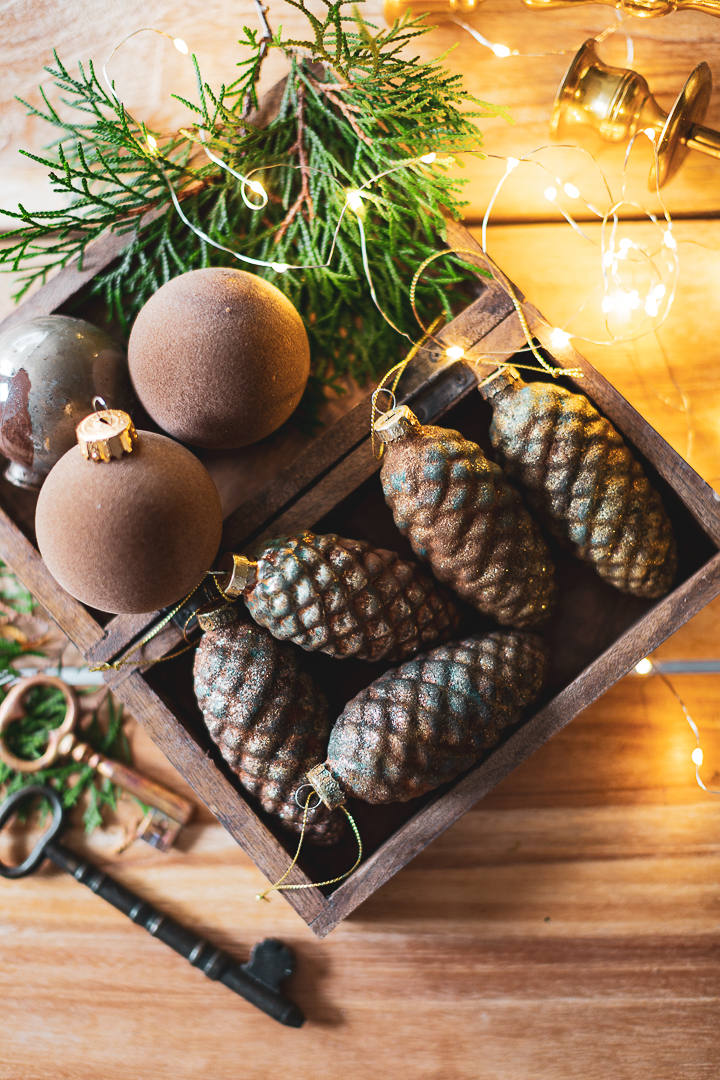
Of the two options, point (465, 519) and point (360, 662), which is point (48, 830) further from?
point (465, 519)

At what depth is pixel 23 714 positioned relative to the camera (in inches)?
33.0

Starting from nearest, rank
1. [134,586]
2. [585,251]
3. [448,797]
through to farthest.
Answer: [134,586]
[448,797]
[585,251]

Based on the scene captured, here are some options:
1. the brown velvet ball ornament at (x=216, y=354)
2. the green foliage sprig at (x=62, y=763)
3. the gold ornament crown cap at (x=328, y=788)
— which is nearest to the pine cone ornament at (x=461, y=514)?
the brown velvet ball ornament at (x=216, y=354)

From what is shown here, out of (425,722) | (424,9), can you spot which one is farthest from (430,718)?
(424,9)

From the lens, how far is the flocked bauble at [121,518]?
1.77 ft

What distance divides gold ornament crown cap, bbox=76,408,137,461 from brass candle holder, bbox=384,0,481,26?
1.95 ft

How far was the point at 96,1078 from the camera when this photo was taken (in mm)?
822

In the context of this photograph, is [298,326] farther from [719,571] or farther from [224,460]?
[719,571]

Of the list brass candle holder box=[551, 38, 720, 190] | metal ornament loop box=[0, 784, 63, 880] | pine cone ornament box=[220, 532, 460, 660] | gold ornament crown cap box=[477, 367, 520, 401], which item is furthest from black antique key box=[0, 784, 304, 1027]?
brass candle holder box=[551, 38, 720, 190]

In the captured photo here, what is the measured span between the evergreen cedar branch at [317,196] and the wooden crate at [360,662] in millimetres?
41

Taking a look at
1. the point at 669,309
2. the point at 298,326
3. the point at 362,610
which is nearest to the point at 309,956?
the point at 362,610

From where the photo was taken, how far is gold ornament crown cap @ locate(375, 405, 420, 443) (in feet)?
2.02

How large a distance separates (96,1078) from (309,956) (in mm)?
287

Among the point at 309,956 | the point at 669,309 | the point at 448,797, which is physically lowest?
the point at 309,956
